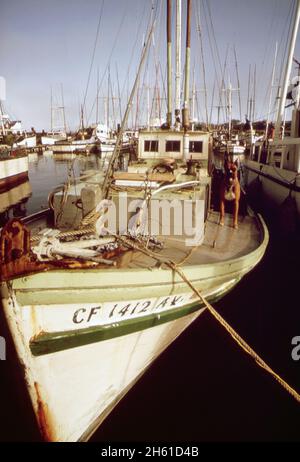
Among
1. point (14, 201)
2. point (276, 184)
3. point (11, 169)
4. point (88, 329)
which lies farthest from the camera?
point (11, 169)

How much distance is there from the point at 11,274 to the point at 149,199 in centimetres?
364

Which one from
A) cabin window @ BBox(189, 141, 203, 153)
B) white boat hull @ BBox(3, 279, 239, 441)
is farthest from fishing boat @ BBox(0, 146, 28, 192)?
white boat hull @ BBox(3, 279, 239, 441)

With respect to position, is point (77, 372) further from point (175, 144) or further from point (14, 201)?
point (14, 201)

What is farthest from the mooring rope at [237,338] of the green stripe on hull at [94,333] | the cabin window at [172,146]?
the cabin window at [172,146]

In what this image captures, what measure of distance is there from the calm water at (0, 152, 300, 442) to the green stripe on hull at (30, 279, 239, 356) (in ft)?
2.77

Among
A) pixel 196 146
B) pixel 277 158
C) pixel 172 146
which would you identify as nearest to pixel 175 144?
pixel 172 146

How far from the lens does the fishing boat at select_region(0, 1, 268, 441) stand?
3928 millimetres

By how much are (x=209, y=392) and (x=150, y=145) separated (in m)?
8.51

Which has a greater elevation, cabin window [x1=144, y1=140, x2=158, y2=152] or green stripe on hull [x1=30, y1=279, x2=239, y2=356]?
cabin window [x1=144, y1=140, x2=158, y2=152]

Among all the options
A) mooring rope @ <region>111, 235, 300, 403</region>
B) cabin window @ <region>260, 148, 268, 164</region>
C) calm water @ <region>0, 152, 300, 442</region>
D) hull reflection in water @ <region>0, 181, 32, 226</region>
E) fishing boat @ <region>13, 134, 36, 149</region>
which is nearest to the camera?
mooring rope @ <region>111, 235, 300, 403</region>

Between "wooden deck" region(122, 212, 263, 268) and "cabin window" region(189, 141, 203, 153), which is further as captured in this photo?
"cabin window" region(189, 141, 203, 153)

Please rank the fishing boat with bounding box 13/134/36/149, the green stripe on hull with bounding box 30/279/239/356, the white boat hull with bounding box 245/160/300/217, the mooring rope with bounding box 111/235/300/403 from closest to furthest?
the green stripe on hull with bounding box 30/279/239/356, the mooring rope with bounding box 111/235/300/403, the white boat hull with bounding box 245/160/300/217, the fishing boat with bounding box 13/134/36/149

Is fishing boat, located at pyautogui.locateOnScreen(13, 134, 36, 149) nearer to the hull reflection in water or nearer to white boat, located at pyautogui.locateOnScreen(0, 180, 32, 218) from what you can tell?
white boat, located at pyautogui.locateOnScreen(0, 180, 32, 218)

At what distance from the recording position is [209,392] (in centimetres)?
654
